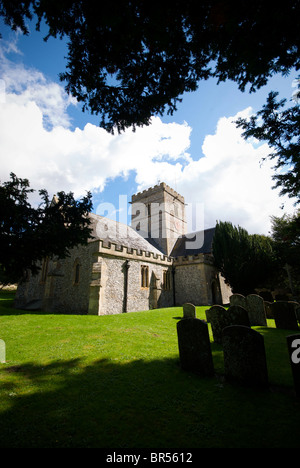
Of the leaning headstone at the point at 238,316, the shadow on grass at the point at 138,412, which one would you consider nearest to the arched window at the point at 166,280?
the leaning headstone at the point at 238,316

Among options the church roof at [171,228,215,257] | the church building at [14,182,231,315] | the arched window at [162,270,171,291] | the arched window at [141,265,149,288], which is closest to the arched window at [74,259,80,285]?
the church building at [14,182,231,315]

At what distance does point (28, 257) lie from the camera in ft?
19.9

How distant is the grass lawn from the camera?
2461mm

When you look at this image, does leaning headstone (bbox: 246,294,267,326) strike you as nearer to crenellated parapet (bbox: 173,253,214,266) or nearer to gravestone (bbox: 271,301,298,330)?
gravestone (bbox: 271,301,298,330)

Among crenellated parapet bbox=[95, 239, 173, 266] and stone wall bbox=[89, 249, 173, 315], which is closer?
stone wall bbox=[89, 249, 173, 315]

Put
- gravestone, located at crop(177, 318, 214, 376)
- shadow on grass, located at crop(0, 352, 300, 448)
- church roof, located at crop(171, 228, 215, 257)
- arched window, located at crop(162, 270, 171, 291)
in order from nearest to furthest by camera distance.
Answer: shadow on grass, located at crop(0, 352, 300, 448), gravestone, located at crop(177, 318, 214, 376), arched window, located at crop(162, 270, 171, 291), church roof, located at crop(171, 228, 215, 257)

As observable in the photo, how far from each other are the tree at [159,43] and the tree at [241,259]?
14.9 metres

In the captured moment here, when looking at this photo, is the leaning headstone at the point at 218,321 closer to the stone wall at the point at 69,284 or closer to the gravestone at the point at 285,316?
the gravestone at the point at 285,316

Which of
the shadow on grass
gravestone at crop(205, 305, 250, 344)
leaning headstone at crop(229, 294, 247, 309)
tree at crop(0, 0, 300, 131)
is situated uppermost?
tree at crop(0, 0, 300, 131)

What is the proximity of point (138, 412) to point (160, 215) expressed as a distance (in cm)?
2539

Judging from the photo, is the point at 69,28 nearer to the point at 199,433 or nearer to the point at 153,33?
the point at 153,33

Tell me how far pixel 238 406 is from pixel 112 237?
14.1 meters

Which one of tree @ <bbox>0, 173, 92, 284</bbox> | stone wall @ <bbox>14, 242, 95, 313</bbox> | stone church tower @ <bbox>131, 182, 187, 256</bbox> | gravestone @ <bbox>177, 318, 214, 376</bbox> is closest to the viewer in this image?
gravestone @ <bbox>177, 318, 214, 376</bbox>

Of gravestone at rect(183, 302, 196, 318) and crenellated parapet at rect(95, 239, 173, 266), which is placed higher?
crenellated parapet at rect(95, 239, 173, 266)
